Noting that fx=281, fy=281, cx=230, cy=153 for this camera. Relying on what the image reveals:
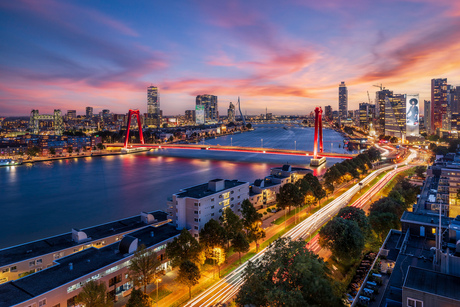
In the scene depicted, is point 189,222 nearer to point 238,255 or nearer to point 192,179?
point 238,255

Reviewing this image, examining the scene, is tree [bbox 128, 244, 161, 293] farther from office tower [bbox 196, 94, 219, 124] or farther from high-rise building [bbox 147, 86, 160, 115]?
office tower [bbox 196, 94, 219, 124]

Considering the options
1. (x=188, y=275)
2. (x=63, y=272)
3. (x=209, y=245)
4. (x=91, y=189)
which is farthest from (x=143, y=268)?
(x=91, y=189)

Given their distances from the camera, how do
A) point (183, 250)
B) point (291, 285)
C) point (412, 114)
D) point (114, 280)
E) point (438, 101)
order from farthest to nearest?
point (438, 101) < point (412, 114) < point (183, 250) < point (114, 280) < point (291, 285)

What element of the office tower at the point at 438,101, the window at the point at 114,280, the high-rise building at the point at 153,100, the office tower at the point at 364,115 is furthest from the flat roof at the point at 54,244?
the high-rise building at the point at 153,100

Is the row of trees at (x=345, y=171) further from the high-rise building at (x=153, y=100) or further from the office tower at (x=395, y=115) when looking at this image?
the high-rise building at (x=153, y=100)

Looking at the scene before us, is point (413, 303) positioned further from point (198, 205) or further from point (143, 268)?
point (198, 205)

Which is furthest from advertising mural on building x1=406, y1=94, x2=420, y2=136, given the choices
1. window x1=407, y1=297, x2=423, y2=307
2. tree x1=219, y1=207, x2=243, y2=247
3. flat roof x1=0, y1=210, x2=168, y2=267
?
window x1=407, y1=297, x2=423, y2=307
